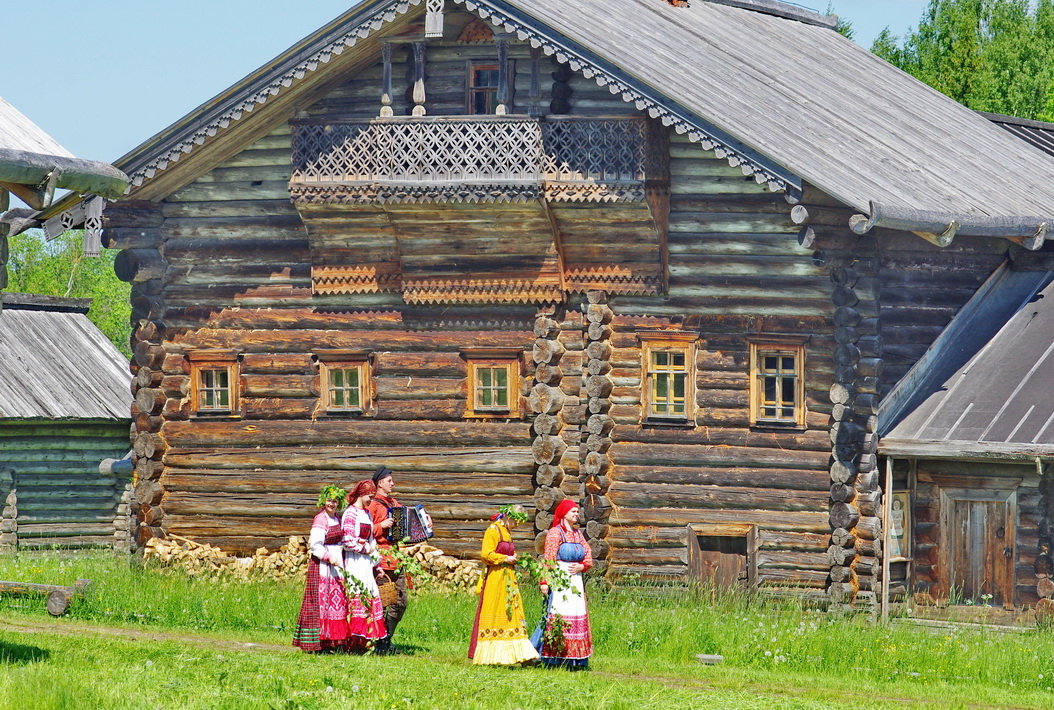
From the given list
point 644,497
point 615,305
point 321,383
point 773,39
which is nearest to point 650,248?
point 615,305

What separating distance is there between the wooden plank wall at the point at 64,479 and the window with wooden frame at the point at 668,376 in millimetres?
13722

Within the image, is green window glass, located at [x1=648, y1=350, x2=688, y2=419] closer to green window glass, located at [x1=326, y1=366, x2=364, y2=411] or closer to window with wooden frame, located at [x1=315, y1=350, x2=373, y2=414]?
window with wooden frame, located at [x1=315, y1=350, x2=373, y2=414]

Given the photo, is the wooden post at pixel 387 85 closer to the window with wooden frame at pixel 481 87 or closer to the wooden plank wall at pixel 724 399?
the window with wooden frame at pixel 481 87

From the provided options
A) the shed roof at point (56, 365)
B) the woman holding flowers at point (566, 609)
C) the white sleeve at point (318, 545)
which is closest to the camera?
the woman holding flowers at point (566, 609)

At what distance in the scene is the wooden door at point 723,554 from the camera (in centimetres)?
2188

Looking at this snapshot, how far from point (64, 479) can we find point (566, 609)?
60.7 feet

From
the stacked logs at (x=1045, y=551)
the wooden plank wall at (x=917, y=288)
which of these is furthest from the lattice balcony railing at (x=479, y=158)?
the stacked logs at (x=1045, y=551)

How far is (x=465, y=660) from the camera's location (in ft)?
54.2

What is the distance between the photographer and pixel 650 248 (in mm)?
22062

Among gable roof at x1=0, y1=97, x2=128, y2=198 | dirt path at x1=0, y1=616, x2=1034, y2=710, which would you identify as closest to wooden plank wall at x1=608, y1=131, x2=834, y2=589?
dirt path at x1=0, y1=616, x2=1034, y2=710

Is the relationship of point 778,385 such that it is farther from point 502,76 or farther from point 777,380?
point 502,76

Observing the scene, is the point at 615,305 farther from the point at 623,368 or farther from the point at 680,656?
the point at 680,656

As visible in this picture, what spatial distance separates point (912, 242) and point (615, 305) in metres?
3.95

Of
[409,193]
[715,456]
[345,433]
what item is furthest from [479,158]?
[715,456]
